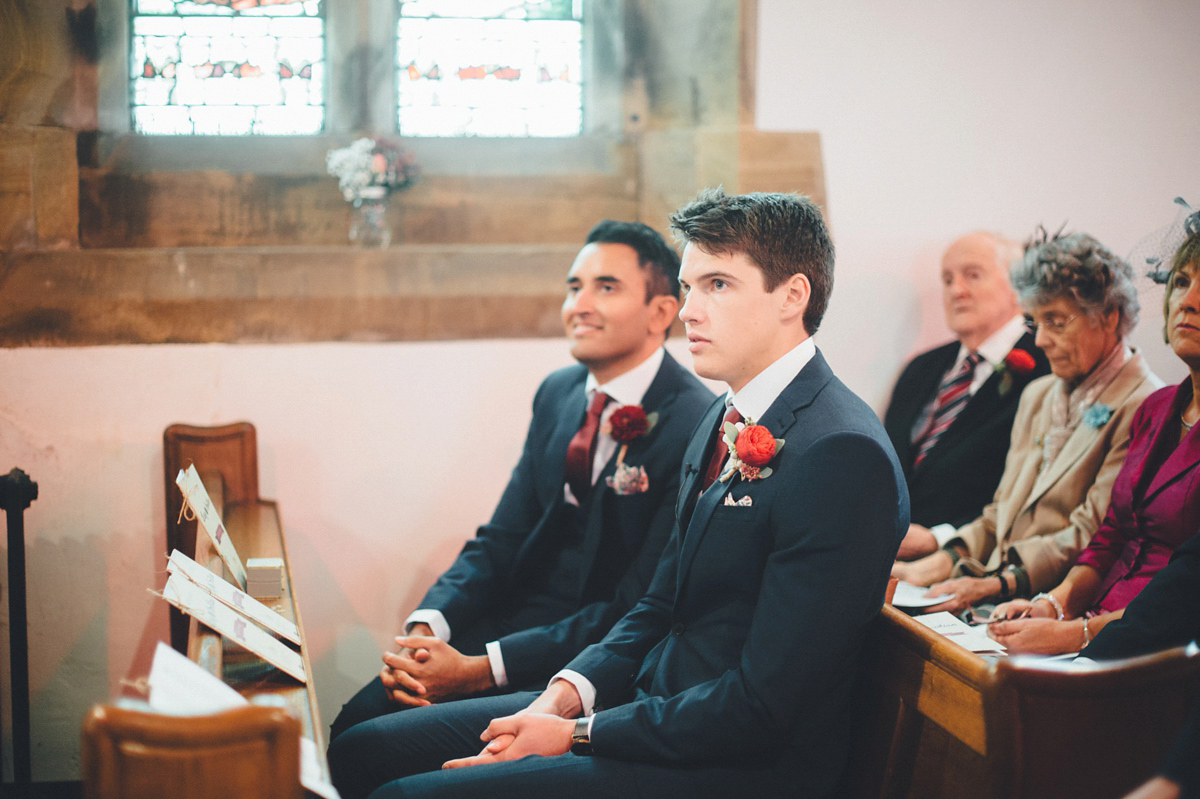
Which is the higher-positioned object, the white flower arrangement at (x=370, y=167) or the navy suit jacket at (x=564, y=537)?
the white flower arrangement at (x=370, y=167)

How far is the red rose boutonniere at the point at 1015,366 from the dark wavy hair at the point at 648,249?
4.35 feet

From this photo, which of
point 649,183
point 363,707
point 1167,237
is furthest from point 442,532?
point 1167,237

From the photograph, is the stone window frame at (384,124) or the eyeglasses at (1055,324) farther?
the stone window frame at (384,124)

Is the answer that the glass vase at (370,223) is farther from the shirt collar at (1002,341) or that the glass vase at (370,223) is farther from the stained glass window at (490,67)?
the shirt collar at (1002,341)

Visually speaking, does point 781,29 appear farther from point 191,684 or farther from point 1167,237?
→ point 191,684

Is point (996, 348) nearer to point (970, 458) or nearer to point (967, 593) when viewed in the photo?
point (970, 458)

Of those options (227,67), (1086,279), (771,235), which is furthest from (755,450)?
(227,67)

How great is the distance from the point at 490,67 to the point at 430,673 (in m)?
2.73

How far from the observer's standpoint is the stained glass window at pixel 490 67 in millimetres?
3941

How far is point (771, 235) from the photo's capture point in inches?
69.3

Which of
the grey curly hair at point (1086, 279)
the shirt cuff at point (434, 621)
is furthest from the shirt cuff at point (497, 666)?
the grey curly hair at point (1086, 279)

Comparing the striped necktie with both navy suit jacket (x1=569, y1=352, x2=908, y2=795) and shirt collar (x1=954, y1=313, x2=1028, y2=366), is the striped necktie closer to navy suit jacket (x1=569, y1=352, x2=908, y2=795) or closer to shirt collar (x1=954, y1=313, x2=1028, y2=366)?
shirt collar (x1=954, y1=313, x2=1028, y2=366)

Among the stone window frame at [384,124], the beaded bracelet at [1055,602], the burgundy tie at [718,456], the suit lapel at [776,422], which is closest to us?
the suit lapel at [776,422]

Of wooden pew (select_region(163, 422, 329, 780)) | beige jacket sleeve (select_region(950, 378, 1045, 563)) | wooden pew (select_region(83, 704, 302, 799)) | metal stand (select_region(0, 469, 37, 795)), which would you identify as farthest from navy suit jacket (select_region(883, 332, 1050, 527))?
metal stand (select_region(0, 469, 37, 795))
